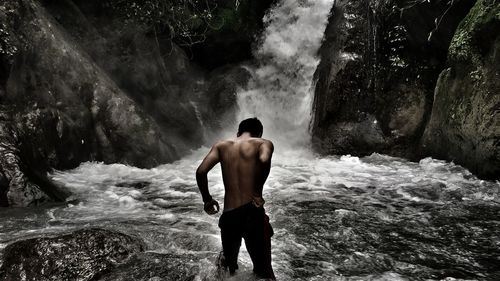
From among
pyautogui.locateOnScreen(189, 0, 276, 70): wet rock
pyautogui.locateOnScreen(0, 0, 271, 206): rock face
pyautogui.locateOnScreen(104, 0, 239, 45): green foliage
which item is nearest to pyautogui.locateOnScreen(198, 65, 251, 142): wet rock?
pyautogui.locateOnScreen(0, 0, 271, 206): rock face

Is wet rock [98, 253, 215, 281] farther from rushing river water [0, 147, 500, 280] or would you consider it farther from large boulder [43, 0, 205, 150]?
large boulder [43, 0, 205, 150]

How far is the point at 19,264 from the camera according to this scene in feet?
13.3

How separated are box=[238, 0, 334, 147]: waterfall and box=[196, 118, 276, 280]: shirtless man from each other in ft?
30.0

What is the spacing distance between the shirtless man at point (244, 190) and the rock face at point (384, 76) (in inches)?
309

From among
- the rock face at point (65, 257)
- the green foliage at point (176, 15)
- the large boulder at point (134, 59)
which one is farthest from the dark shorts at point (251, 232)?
the green foliage at point (176, 15)

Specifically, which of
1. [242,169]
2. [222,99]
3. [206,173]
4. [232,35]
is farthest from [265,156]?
[232,35]

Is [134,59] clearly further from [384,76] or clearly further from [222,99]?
[384,76]

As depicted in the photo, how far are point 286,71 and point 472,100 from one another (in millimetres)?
6947

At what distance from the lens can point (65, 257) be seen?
13.7 feet

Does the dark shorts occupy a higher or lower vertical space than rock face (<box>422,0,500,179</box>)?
lower

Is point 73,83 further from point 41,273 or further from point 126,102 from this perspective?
point 41,273

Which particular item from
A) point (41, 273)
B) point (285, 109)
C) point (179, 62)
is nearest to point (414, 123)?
point (285, 109)

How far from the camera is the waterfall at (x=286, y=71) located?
13.6 metres

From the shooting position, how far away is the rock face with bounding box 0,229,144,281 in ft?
13.1
